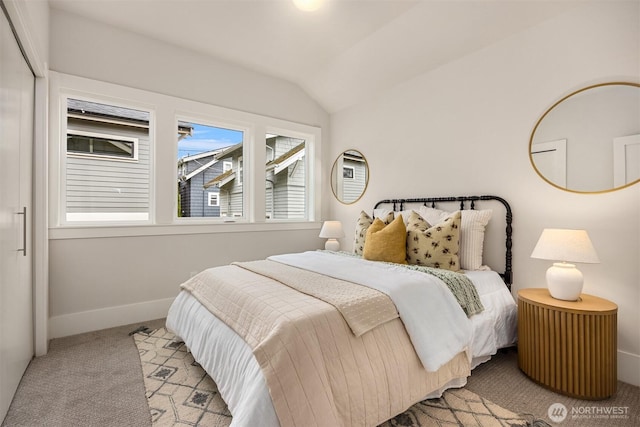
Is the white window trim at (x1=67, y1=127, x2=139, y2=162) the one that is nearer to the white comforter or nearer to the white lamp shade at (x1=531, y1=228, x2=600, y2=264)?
the white comforter

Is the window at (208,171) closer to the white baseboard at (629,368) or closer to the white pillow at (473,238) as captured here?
the white pillow at (473,238)

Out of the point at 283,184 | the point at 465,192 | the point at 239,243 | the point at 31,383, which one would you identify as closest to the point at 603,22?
the point at 465,192

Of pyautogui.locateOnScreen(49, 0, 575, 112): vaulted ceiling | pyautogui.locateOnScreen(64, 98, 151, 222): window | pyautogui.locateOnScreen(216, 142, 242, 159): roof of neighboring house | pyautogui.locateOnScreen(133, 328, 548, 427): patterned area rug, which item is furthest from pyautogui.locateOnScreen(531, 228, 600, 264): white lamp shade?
pyautogui.locateOnScreen(64, 98, 151, 222): window

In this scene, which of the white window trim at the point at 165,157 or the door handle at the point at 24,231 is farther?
the white window trim at the point at 165,157

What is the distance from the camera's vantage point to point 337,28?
2.92 metres

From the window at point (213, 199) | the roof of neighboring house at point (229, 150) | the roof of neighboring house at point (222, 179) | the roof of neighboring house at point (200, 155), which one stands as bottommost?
the window at point (213, 199)

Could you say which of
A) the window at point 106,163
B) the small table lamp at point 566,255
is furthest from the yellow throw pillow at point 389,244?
the window at point 106,163

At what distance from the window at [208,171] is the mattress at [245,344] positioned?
138 cm

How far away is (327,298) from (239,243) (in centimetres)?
226

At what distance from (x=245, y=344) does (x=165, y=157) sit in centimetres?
238

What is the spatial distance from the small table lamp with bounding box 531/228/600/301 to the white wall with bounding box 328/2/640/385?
38 centimetres

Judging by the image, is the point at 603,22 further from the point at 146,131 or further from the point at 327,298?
the point at 146,131

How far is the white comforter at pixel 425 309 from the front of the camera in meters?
1.63

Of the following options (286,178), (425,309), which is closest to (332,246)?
(286,178)
